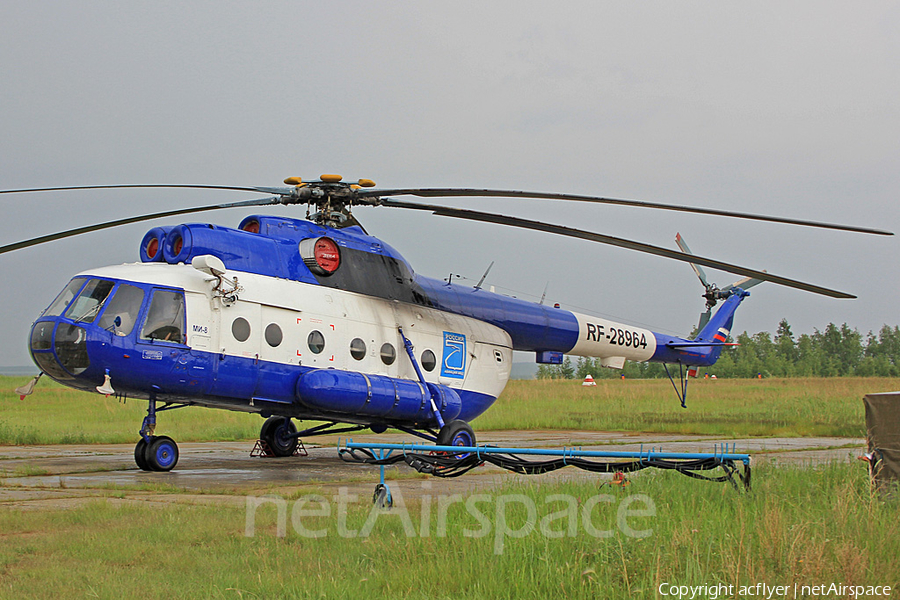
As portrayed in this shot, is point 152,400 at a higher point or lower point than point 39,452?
higher

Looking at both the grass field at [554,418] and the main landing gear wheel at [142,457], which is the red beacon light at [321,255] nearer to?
the main landing gear wheel at [142,457]

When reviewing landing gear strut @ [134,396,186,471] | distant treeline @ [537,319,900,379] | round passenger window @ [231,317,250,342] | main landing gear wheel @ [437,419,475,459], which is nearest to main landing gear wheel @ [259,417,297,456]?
main landing gear wheel @ [437,419,475,459]

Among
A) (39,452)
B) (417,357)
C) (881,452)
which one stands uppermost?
(417,357)

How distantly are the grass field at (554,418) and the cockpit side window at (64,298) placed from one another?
8.21 meters

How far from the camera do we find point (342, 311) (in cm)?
1384

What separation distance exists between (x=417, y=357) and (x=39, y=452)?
7.86 m

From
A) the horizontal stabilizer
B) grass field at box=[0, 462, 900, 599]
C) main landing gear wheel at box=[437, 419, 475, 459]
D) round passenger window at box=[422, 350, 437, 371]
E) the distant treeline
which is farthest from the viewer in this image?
the distant treeline

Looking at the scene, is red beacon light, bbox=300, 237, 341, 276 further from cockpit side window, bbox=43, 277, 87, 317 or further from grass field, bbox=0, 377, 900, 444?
grass field, bbox=0, 377, 900, 444

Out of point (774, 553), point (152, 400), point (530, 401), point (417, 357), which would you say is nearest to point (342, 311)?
point (417, 357)

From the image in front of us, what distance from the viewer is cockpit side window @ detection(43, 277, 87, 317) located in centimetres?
1162

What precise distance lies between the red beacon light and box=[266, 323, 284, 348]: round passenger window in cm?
137

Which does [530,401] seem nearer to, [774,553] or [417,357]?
[417,357]

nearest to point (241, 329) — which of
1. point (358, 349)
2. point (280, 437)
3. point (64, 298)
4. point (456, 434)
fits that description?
point (358, 349)

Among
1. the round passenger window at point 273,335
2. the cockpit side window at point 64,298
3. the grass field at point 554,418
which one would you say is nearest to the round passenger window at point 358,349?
the round passenger window at point 273,335
